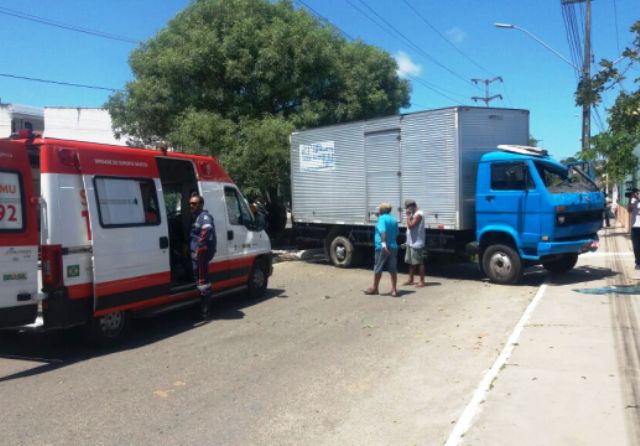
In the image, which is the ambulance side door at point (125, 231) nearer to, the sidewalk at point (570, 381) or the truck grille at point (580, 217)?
the sidewalk at point (570, 381)

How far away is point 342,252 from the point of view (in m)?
14.7

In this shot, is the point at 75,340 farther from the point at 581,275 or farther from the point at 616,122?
the point at 616,122

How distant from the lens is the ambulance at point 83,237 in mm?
6414

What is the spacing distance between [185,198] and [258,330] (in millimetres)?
2745

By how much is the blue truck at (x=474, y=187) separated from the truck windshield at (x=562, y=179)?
0.02 metres

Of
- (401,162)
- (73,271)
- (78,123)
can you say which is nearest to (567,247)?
(401,162)

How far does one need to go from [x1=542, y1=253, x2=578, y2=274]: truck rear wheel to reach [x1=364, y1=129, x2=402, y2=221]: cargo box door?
3285 millimetres

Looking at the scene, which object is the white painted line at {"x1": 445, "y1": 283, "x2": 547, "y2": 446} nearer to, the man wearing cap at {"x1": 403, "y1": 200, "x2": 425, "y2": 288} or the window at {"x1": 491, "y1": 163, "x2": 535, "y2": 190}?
the man wearing cap at {"x1": 403, "y1": 200, "x2": 425, "y2": 288}

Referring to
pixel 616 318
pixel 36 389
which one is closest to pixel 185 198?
pixel 36 389

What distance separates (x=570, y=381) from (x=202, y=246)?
5.22 m

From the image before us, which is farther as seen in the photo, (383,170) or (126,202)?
(383,170)

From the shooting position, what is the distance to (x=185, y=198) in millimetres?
9680

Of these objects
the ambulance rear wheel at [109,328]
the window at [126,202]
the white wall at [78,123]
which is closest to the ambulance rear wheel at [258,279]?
the window at [126,202]

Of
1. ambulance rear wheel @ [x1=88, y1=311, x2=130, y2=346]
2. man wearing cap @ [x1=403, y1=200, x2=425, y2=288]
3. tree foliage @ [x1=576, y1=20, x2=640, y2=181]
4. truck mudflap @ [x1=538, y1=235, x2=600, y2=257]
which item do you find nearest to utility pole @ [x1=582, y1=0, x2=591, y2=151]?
tree foliage @ [x1=576, y1=20, x2=640, y2=181]
